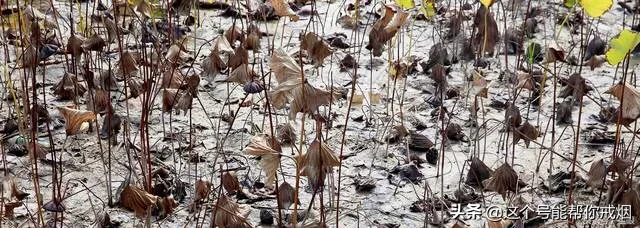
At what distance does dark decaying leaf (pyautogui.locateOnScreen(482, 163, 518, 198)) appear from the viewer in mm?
2262

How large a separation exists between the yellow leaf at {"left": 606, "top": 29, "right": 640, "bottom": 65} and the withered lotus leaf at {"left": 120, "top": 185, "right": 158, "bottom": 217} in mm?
1024

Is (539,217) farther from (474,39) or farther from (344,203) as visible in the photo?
(474,39)

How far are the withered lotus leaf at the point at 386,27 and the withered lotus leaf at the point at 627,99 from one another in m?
0.61

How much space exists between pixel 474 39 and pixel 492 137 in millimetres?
609

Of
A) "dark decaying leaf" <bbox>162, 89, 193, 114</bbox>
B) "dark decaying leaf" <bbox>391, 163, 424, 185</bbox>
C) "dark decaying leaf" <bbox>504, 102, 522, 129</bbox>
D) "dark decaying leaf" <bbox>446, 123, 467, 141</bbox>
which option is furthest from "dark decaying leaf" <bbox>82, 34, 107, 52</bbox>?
"dark decaying leaf" <bbox>504, 102, 522, 129</bbox>

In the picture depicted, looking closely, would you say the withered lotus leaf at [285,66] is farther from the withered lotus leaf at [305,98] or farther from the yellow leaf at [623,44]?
the yellow leaf at [623,44]

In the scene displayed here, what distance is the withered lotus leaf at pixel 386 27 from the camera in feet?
8.24

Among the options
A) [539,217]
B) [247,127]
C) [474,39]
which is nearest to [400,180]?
[539,217]

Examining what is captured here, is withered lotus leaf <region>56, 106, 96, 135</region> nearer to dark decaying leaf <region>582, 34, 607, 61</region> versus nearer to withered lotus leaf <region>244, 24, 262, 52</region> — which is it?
withered lotus leaf <region>244, 24, 262, 52</region>

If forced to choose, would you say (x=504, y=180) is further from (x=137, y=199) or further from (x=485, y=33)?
(x=485, y=33)

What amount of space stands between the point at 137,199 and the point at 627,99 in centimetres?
109

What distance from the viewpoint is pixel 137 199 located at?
6.75 feet

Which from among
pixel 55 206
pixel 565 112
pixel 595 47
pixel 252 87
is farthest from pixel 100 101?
pixel 595 47

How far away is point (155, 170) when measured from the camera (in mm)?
2492
